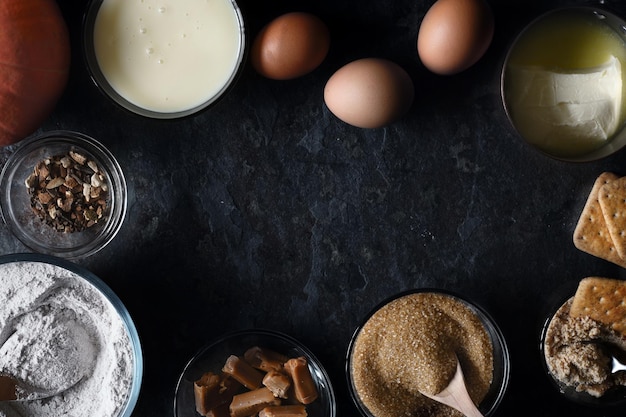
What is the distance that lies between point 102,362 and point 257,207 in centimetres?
49

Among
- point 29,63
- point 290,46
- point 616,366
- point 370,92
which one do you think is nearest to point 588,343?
point 616,366

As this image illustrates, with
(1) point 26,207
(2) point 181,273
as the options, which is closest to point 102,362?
(2) point 181,273

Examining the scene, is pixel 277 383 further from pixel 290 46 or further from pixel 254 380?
pixel 290 46

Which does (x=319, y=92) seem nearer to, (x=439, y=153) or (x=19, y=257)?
(x=439, y=153)

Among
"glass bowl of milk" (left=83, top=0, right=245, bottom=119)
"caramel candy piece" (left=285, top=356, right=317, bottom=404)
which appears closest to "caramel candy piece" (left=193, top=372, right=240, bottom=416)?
"caramel candy piece" (left=285, top=356, right=317, bottom=404)

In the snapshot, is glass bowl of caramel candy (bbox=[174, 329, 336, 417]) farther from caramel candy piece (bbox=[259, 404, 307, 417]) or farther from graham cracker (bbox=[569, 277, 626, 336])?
graham cracker (bbox=[569, 277, 626, 336])

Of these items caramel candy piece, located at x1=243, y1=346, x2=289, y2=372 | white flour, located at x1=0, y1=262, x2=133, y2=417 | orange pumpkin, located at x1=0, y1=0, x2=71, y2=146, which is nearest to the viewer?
orange pumpkin, located at x1=0, y1=0, x2=71, y2=146

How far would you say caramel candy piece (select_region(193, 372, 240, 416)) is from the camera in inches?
71.2

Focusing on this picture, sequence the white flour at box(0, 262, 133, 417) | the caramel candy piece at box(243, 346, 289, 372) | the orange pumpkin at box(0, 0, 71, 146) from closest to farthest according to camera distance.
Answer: the orange pumpkin at box(0, 0, 71, 146) → the white flour at box(0, 262, 133, 417) → the caramel candy piece at box(243, 346, 289, 372)

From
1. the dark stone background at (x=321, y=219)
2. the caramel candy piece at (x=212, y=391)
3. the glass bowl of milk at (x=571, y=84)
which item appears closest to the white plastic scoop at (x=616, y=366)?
the dark stone background at (x=321, y=219)

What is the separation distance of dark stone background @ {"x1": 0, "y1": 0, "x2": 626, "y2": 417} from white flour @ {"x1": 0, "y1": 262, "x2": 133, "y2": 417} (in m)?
0.12

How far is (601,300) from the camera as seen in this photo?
183 cm

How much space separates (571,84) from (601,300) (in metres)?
0.49

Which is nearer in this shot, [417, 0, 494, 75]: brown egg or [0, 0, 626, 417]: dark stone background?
[417, 0, 494, 75]: brown egg
